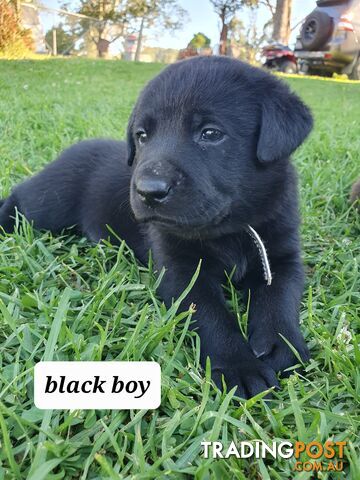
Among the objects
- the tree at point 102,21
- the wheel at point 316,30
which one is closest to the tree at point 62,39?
the tree at point 102,21

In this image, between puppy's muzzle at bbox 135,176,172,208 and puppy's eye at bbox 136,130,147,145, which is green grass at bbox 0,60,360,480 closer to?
puppy's muzzle at bbox 135,176,172,208

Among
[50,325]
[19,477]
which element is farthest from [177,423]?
[50,325]

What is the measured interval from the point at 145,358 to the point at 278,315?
52cm

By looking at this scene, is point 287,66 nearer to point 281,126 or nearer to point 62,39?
point 62,39

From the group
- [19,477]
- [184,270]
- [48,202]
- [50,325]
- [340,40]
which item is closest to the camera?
[19,477]

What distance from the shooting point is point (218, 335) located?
1.70 m

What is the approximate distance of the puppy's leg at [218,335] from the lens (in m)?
1.54

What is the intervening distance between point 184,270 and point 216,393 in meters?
0.59

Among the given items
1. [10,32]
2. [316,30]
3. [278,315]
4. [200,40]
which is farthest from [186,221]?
[200,40]

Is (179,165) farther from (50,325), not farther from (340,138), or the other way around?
(340,138)

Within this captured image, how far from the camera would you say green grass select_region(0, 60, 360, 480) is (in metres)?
1.23

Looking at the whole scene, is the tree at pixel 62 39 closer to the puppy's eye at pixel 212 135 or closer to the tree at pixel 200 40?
the tree at pixel 200 40

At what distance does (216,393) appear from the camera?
1501 mm

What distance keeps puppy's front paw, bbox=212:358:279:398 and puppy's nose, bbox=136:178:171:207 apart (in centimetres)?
59
